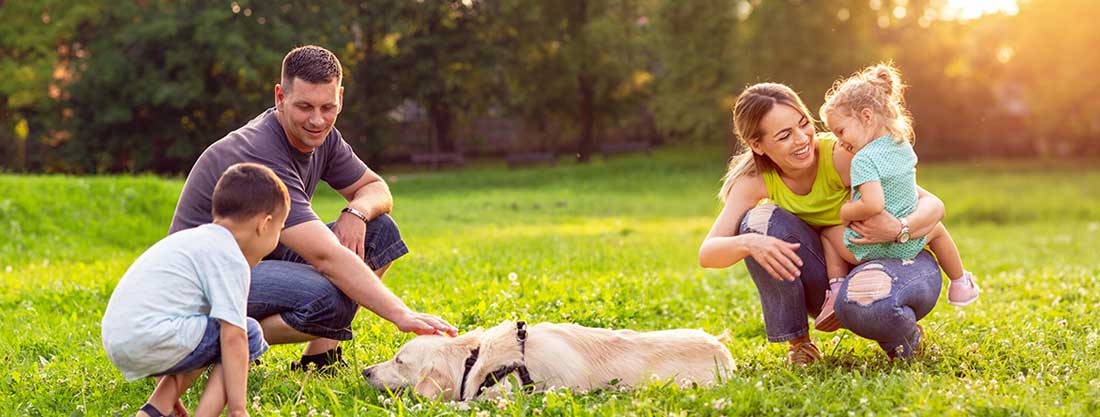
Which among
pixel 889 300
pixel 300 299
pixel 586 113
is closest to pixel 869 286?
pixel 889 300

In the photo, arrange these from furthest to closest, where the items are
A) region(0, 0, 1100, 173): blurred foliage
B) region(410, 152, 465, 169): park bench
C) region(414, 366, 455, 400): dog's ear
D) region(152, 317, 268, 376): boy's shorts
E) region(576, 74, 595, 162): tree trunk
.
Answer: region(576, 74, 595, 162): tree trunk, region(410, 152, 465, 169): park bench, region(0, 0, 1100, 173): blurred foliage, region(414, 366, 455, 400): dog's ear, region(152, 317, 268, 376): boy's shorts

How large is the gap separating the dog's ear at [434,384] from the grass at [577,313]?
0.60 feet

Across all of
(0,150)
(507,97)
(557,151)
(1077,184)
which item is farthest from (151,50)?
(1077,184)

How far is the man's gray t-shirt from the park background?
3.28 feet

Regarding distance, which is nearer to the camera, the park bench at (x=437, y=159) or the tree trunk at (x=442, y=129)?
the park bench at (x=437, y=159)

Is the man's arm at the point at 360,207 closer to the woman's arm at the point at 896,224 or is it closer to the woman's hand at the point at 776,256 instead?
the woman's hand at the point at 776,256

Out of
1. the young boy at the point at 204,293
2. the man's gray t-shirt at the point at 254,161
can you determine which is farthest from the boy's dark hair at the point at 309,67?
the young boy at the point at 204,293

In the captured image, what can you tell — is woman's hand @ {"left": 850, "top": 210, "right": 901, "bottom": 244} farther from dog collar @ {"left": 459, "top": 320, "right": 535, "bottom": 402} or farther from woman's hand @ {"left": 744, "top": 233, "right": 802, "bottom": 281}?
dog collar @ {"left": 459, "top": 320, "right": 535, "bottom": 402}

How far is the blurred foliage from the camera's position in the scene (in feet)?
123

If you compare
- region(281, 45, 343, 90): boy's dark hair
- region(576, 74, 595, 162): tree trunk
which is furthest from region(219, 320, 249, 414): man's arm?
region(576, 74, 595, 162): tree trunk

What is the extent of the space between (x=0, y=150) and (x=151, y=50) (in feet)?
24.5

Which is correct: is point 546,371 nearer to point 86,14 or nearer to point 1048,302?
point 1048,302

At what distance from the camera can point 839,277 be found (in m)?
6.01

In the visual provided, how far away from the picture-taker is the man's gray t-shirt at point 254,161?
5.56 metres
